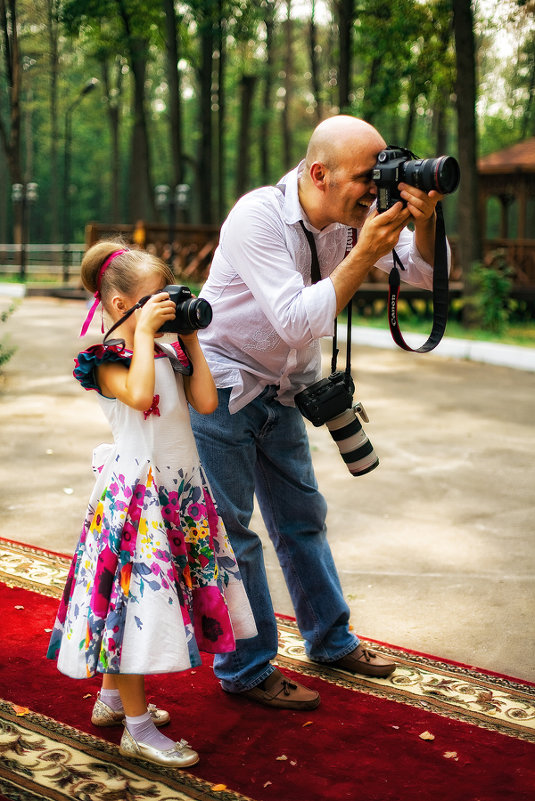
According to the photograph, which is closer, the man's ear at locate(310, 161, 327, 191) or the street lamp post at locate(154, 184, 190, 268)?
the man's ear at locate(310, 161, 327, 191)

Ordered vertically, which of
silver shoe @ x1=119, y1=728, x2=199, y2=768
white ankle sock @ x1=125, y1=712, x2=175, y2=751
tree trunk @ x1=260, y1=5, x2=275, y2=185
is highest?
tree trunk @ x1=260, y1=5, x2=275, y2=185

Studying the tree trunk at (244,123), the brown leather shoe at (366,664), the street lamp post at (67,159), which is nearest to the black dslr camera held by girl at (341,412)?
the brown leather shoe at (366,664)

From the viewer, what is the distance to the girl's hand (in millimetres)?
2592

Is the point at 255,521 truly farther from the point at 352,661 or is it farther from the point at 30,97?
the point at 30,97

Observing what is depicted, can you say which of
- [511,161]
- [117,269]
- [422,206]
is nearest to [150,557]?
[117,269]

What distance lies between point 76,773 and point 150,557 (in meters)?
0.64

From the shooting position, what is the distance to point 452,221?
60.1 metres

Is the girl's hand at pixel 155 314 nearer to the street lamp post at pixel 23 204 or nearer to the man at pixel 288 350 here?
the man at pixel 288 350

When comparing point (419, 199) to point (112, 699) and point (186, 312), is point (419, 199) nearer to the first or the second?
point (186, 312)

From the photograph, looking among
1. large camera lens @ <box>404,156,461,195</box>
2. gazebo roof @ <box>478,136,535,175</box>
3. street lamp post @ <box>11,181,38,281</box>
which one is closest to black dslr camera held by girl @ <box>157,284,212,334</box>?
large camera lens @ <box>404,156,461,195</box>

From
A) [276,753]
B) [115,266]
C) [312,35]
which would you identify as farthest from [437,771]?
[312,35]

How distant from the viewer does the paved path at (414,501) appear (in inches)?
158

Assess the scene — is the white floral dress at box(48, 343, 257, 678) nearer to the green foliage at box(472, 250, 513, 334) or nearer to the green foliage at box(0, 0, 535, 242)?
the green foliage at box(472, 250, 513, 334)

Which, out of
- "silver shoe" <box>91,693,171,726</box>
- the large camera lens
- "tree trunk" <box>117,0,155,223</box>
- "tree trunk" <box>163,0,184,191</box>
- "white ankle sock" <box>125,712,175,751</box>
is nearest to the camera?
the large camera lens
